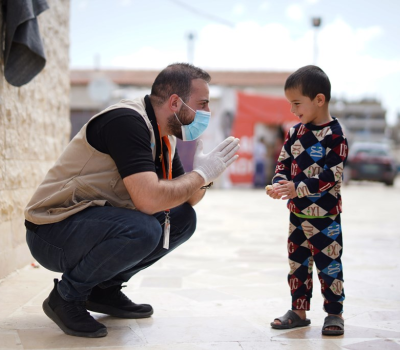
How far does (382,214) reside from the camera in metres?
9.14

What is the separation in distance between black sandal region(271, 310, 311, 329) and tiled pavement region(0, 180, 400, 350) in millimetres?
35

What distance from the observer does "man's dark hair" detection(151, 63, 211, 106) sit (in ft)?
9.15

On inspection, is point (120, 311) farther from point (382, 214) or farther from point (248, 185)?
point (248, 185)

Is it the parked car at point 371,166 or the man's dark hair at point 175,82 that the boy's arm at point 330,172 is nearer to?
the man's dark hair at point 175,82

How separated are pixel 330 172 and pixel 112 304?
1326 millimetres

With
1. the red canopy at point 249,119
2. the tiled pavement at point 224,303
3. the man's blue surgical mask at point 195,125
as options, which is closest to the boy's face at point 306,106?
the man's blue surgical mask at point 195,125

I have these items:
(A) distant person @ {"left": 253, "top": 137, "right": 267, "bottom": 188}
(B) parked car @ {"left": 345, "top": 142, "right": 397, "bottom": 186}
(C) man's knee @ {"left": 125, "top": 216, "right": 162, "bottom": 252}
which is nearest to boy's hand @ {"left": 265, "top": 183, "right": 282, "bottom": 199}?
(C) man's knee @ {"left": 125, "top": 216, "right": 162, "bottom": 252}

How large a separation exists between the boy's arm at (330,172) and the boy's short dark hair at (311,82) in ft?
0.77

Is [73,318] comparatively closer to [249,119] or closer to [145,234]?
[145,234]

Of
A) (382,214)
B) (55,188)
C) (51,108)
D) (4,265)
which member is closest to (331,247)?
(55,188)

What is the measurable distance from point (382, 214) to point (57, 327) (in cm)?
746

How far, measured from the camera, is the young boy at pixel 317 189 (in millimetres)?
2627

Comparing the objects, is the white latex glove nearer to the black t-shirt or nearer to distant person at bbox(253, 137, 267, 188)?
the black t-shirt

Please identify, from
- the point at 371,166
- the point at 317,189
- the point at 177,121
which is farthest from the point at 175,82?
the point at 371,166
